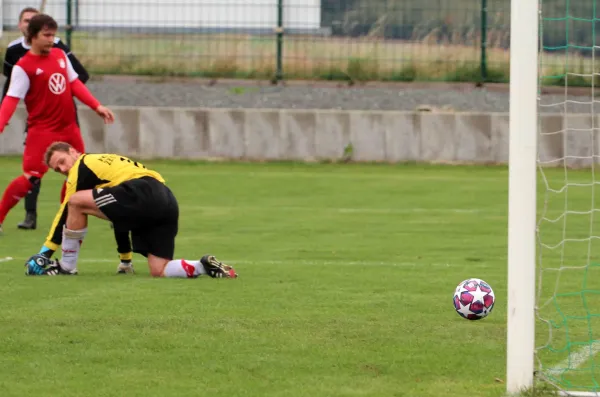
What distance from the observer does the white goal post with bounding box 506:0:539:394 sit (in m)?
5.95

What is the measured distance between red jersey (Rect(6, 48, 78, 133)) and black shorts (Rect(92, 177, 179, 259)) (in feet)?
10.3

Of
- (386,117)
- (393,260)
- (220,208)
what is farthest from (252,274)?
(386,117)

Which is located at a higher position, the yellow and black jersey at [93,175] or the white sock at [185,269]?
the yellow and black jersey at [93,175]

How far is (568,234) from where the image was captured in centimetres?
1284

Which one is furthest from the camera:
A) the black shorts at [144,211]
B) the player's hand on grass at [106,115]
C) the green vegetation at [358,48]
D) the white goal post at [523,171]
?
the green vegetation at [358,48]

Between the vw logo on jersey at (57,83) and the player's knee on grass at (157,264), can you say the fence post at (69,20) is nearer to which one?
the vw logo on jersey at (57,83)

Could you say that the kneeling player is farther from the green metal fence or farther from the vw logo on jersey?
the green metal fence

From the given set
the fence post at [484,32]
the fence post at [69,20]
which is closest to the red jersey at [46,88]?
the fence post at [69,20]

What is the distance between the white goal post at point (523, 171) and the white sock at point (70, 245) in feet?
15.7

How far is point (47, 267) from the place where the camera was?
10109 millimetres

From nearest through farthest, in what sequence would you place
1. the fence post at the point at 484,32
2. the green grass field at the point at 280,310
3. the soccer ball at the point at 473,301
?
the green grass field at the point at 280,310
the soccer ball at the point at 473,301
the fence post at the point at 484,32

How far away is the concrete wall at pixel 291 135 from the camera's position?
20141mm

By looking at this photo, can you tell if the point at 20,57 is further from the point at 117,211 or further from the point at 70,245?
the point at 117,211

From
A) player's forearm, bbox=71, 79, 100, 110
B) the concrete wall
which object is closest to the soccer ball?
player's forearm, bbox=71, 79, 100, 110
